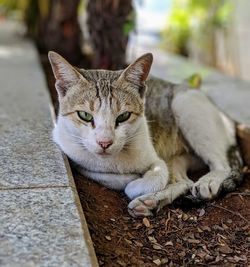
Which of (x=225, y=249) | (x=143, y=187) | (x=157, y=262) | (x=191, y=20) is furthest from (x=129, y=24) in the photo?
(x=191, y=20)

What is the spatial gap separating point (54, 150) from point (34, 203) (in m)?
0.77

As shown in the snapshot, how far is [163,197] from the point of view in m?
3.01

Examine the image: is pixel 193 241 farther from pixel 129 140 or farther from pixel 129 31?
pixel 129 31

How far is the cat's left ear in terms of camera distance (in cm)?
297

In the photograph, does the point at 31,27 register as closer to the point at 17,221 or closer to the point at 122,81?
the point at 122,81

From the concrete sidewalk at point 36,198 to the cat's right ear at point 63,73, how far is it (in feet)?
1.45

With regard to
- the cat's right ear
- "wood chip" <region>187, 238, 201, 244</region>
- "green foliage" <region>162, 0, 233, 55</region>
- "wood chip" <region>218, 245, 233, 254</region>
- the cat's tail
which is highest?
the cat's right ear

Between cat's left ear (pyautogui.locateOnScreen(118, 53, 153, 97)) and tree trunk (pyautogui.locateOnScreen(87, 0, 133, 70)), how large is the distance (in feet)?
8.28

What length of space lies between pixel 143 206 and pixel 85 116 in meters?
0.62

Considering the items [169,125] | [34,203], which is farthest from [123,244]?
[169,125]

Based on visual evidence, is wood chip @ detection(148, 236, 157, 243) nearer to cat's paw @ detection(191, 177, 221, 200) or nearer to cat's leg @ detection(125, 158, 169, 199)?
cat's leg @ detection(125, 158, 169, 199)

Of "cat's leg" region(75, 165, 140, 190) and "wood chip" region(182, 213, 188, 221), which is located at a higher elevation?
"cat's leg" region(75, 165, 140, 190)

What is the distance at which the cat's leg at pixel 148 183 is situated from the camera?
302cm

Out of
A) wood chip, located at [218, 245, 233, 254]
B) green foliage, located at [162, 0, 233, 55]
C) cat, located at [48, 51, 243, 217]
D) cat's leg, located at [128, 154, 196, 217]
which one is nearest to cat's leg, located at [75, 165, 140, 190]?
cat, located at [48, 51, 243, 217]
